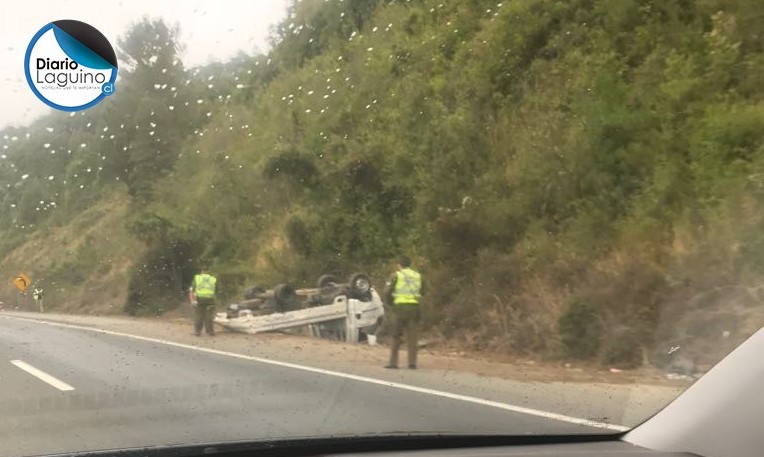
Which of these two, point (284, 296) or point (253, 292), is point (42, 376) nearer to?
point (284, 296)

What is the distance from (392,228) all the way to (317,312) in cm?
546

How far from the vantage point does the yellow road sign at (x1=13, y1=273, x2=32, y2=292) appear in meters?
19.9

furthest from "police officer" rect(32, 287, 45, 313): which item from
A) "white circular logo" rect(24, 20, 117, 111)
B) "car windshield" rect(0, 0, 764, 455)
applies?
"white circular logo" rect(24, 20, 117, 111)

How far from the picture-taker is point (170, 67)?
604 inches

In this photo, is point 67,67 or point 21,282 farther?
point 21,282

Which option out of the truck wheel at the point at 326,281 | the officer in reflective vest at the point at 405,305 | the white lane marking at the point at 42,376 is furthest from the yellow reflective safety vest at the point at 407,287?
the truck wheel at the point at 326,281

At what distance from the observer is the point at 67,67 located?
22.4 ft

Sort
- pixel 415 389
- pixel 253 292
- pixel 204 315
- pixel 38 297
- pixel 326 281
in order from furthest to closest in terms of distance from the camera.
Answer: pixel 38 297, pixel 326 281, pixel 253 292, pixel 204 315, pixel 415 389

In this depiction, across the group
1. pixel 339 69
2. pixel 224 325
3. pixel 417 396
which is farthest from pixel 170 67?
pixel 339 69

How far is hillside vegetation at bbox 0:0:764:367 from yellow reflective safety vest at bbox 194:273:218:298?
138cm

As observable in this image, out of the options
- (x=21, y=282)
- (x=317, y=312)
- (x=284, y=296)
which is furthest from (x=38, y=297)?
(x=317, y=312)

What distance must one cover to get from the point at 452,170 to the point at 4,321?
10.1 metres

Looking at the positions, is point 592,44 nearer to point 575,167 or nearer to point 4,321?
point 575,167

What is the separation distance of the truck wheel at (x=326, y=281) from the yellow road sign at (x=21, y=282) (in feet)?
23.2
